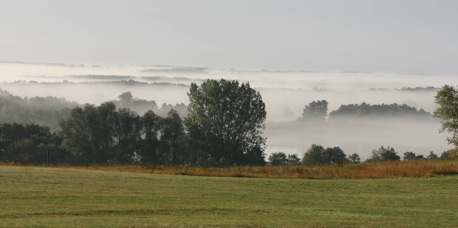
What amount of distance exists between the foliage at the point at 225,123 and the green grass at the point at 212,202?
5930cm

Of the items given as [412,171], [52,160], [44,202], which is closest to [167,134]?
[52,160]

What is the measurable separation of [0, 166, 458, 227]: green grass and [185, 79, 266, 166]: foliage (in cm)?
5930

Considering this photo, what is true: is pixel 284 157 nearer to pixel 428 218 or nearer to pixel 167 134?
pixel 167 134

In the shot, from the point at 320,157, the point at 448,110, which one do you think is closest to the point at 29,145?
the point at 320,157

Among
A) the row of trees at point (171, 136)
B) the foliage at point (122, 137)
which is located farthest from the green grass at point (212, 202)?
the foliage at point (122, 137)

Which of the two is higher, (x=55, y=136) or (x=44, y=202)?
(x=55, y=136)

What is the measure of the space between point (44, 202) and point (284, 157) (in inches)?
3376

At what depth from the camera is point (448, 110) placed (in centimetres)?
6744

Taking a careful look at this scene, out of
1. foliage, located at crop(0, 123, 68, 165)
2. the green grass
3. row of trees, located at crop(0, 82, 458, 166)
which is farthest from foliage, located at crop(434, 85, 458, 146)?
foliage, located at crop(0, 123, 68, 165)

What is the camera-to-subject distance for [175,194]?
3472 cm

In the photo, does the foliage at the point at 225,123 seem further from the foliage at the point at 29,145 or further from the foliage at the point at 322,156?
the foliage at the point at 29,145

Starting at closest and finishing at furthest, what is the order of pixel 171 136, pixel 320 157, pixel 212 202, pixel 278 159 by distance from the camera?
pixel 212 202 → pixel 171 136 → pixel 278 159 → pixel 320 157

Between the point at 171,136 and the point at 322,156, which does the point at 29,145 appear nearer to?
the point at 171,136

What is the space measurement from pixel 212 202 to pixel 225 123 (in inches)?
3242
